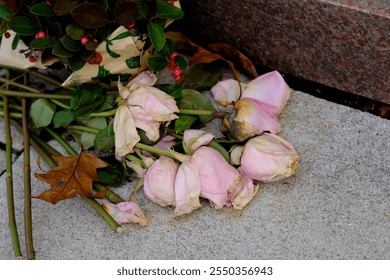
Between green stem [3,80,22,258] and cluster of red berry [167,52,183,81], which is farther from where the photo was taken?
cluster of red berry [167,52,183,81]

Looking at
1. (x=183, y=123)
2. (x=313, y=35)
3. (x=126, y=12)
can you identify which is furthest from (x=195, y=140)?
(x=313, y=35)

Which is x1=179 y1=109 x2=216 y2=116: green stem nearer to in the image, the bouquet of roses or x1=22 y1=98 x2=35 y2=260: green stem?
the bouquet of roses

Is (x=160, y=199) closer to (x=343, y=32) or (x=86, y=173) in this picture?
(x=86, y=173)

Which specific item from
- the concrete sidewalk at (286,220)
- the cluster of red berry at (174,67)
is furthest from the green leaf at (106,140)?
the cluster of red berry at (174,67)

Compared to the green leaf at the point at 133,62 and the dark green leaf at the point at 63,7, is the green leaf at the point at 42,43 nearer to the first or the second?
the dark green leaf at the point at 63,7

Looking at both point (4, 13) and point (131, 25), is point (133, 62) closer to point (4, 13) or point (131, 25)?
point (131, 25)

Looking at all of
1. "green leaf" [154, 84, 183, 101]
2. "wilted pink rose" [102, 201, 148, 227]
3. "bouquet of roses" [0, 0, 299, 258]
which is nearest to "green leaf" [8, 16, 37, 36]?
"bouquet of roses" [0, 0, 299, 258]
